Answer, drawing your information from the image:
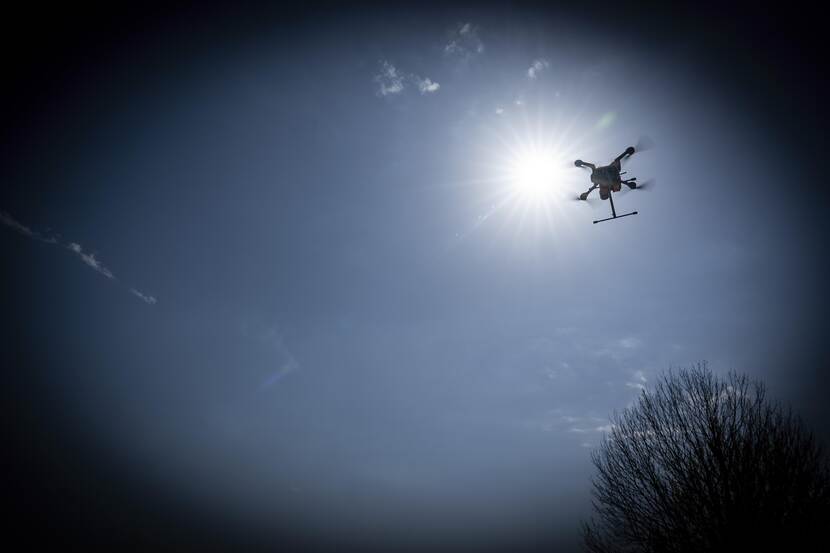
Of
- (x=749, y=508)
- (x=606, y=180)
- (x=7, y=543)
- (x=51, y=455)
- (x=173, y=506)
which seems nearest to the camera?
(x=749, y=508)

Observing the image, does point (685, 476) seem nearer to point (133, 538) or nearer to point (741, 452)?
point (741, 452)

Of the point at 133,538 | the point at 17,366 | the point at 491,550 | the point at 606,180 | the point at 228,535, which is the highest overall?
the point at 17,366

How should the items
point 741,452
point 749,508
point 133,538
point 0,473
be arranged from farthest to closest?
1. point 133,538
2. point 0,473
3. point 741,452
4. point 749,508

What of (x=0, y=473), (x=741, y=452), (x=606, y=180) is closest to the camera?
(x=741, y=452)

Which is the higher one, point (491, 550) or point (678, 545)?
point (678, 545)

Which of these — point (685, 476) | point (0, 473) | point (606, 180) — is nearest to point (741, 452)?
point (685, 476)

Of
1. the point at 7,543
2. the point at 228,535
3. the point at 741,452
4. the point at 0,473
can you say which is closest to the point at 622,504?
the point at 741,452

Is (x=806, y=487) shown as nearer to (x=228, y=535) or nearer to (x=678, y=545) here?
(x=678, y=545)

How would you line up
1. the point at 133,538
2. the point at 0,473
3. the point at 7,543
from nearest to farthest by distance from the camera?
the point at 7,543 < the point at 0,473 < the point at 133,538

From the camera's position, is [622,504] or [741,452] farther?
[622,504]
